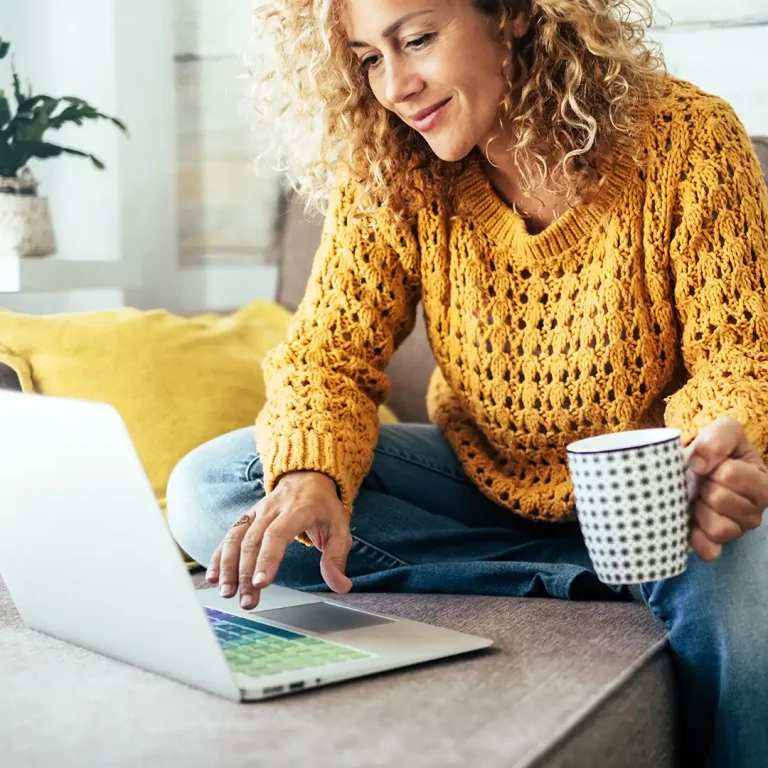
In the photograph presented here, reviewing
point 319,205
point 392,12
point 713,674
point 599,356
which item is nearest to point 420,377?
point 319,205

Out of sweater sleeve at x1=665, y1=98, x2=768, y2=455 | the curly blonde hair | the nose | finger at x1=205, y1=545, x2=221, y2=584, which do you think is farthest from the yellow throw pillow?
sweater sleeve at x1=665, y1=98, x2=768, y2=455

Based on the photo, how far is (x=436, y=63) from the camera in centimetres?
113

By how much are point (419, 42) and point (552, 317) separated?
34cm

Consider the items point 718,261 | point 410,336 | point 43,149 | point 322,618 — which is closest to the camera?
point 322,618

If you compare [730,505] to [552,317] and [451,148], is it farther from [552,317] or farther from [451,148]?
[451,148]

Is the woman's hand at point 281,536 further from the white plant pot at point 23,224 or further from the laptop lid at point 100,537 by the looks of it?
the white plant pot at point 23,224

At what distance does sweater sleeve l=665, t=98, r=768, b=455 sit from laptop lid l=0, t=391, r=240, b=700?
0.51m

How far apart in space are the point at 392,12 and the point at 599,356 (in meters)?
0.43

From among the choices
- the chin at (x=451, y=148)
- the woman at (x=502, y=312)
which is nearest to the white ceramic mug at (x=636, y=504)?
the woman at (x=502, y=312)

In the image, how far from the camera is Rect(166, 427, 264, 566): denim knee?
119cm

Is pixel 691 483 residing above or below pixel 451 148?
below

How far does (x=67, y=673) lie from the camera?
85cm

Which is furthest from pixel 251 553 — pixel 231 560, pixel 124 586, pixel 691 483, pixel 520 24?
pixel 520 24

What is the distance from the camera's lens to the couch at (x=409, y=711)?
27.0 inches
